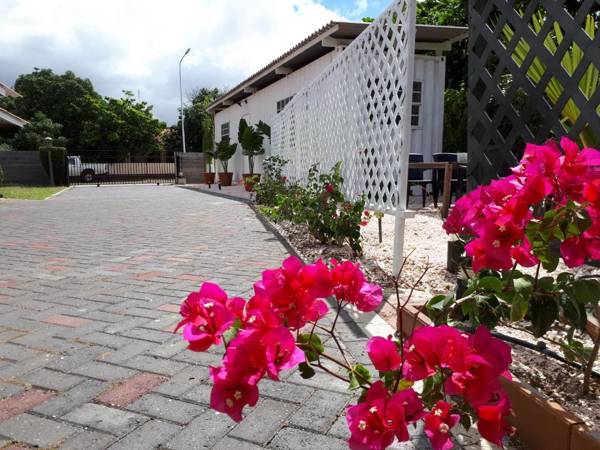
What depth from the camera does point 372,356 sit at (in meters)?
1.00

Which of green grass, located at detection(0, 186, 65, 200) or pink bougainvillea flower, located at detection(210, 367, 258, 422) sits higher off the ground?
pink bougainvillea flower, located at detection(210, 367, 258, 422)

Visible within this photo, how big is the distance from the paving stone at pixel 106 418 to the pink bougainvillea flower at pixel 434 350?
1.07m

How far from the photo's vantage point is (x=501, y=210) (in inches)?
38.1

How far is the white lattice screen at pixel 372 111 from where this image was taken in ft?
10.8

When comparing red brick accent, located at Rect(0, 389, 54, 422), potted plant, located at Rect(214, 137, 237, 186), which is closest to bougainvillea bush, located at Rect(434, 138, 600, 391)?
red brick accent, located at Rect(0, 389, 54, 422)

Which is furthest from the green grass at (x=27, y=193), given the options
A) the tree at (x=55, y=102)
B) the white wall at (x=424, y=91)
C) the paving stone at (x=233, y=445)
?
the tree at (x=55, y=102)

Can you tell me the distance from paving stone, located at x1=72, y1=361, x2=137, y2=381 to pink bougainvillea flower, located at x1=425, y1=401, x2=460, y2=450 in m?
1.42

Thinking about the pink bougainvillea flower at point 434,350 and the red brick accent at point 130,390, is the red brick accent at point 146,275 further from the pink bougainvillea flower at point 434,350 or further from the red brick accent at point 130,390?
the pink bougainvillea flower at point 434,350

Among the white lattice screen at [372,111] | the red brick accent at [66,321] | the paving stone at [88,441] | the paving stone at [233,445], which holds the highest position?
the white lattice screen at [372,111]

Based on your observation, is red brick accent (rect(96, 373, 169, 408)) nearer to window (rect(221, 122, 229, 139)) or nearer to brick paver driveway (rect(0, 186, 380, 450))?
brick paver driveway (rect(0, 186, 380, 450))

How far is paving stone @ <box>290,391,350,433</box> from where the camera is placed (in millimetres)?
1577

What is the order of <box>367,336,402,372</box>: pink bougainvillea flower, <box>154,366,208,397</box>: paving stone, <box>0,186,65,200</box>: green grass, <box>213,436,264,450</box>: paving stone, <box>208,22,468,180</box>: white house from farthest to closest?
<box>0,186,65,200</box>: green grass < <box>208,22,468,180</box>: white house < <box>154,366,208,397</box>: paving stone < <box>213,436,264,450</box>: paving stone < <box>367,336,402,372</box>: pink bougainvillea flower

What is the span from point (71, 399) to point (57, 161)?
20.9 m

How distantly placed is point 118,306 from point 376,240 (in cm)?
291
